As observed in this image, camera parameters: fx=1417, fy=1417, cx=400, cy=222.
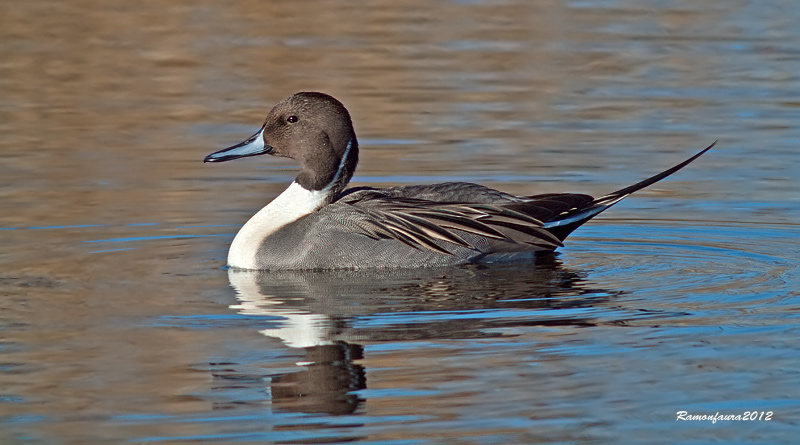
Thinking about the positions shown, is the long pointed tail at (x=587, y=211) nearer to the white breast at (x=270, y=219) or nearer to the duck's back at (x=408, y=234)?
the duck's back at (x=408, y=234)

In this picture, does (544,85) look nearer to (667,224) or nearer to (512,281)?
(667,224)

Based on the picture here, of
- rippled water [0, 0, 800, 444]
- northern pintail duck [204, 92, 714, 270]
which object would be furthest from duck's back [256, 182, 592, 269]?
rippled water [0, 0, 800, 444]

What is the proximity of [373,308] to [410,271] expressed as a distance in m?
1.03

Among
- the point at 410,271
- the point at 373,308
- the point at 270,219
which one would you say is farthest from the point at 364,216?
the point at 373,308

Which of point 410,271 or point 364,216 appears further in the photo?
point 364,216

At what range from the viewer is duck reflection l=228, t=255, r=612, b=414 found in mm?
5824

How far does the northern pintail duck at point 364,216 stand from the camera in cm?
800

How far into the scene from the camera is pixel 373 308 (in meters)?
6.97

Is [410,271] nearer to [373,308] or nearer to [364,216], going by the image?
[364,216]

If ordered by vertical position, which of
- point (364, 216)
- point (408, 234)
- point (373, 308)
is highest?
point (364, 216)

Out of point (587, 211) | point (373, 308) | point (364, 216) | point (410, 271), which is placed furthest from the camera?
point (587, 211)

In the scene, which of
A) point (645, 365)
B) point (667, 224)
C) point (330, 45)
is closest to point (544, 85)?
point (330, 45)

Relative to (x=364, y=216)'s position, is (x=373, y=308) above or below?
below

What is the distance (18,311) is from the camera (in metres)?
6.95
